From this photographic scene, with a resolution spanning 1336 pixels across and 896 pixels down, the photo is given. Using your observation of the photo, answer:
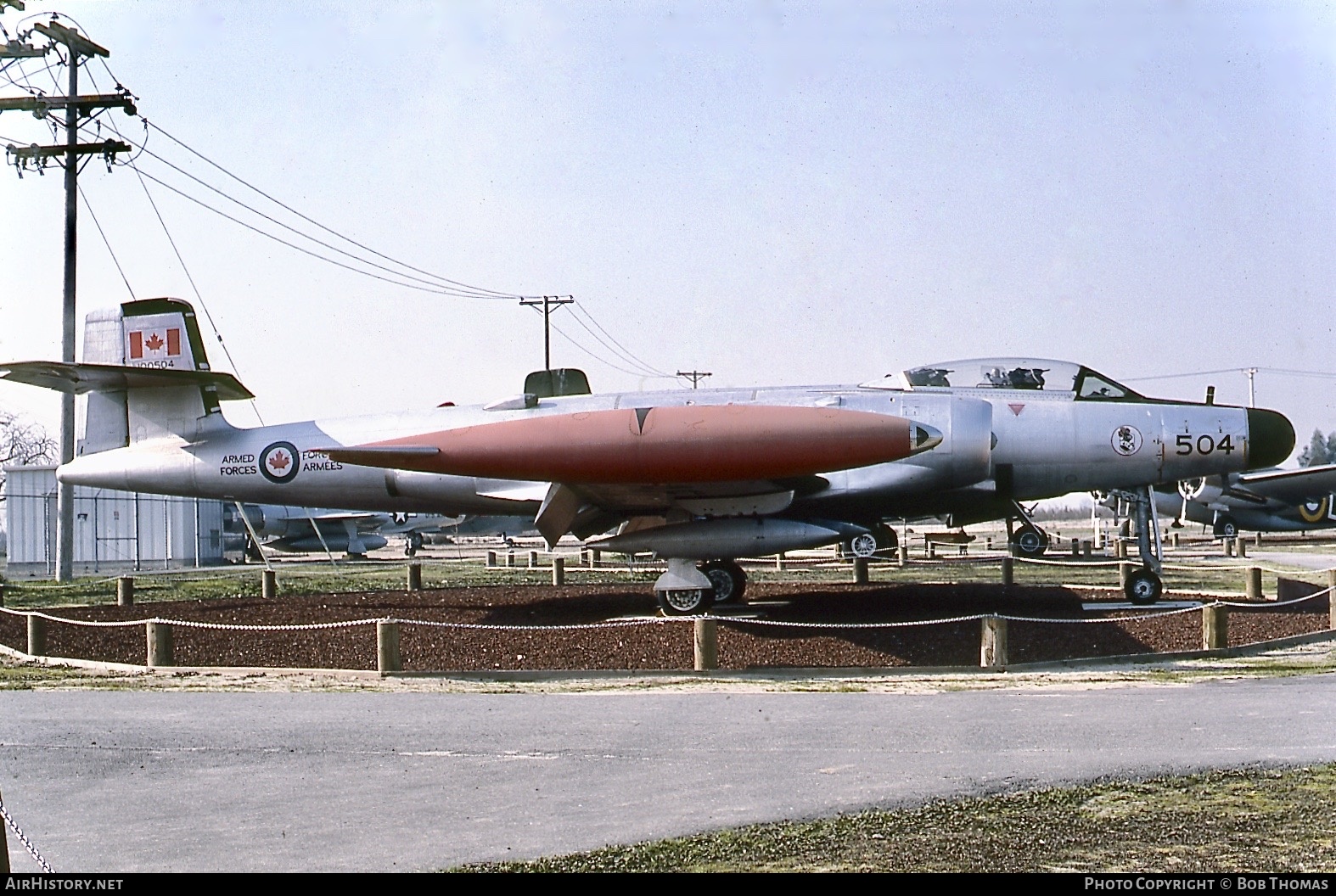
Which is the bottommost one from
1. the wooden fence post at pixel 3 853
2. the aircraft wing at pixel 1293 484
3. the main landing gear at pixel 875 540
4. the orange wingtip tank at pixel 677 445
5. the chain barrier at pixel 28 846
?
the chain barrier at pixel 28 846

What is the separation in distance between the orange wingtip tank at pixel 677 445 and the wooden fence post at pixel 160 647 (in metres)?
3.17

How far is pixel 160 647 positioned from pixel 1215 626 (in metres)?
10.9

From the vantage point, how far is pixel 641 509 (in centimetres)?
1625

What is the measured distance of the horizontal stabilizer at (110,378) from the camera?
16.3m

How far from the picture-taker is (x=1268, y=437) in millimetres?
16109

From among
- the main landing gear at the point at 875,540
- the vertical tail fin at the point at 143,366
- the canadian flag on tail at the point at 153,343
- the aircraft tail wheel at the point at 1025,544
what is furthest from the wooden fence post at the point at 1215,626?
the aircraft tail wheel at the point at 1025,544

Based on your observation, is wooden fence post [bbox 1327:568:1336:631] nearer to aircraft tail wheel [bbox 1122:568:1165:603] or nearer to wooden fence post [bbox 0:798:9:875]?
aircraft tail wheel [bbox 1122:568:1165:603]

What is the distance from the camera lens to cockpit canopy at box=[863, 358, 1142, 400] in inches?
660

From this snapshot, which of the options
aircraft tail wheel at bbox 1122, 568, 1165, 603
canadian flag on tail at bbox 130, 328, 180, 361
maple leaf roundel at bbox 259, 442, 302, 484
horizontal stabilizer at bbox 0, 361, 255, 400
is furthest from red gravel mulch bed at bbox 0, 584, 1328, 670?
canadian flag on tail at bbox 130, 328, 180, 361

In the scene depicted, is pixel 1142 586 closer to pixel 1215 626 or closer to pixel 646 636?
pixel 1215 626

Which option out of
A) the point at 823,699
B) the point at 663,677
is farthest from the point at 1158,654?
the point at 663,677

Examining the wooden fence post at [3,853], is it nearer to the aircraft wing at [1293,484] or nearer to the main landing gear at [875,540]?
the main landing gear at [875,540]

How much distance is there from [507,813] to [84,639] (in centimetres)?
1105
